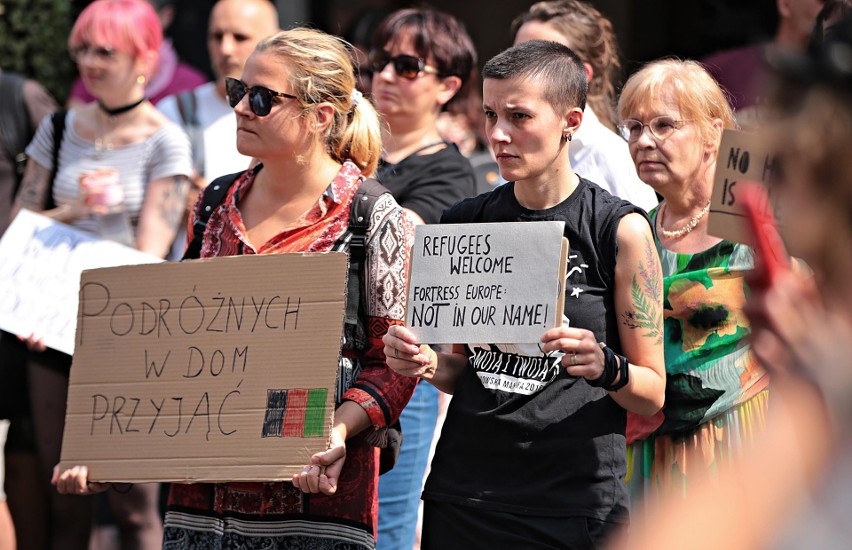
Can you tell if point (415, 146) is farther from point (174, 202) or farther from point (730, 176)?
point (730, 176)

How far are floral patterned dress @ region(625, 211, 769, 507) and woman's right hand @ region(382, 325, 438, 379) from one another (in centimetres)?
77

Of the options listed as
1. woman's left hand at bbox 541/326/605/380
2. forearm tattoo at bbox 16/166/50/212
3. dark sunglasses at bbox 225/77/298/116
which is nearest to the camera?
woman's left hand at bbox 541/326/605/380

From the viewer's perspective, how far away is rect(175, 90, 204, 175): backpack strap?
514cm

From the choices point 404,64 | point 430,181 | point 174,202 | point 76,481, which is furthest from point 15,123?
point 76,481

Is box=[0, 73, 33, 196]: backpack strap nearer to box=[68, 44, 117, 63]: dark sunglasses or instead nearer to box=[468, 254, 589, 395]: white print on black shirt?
box=[68, 44, 117, 63]: dark sunglasses

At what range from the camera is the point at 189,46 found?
9594 millimetres

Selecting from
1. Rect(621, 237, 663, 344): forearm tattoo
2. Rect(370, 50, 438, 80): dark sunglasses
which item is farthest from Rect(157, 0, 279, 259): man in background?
Rect(621, 237, 663, 344): forearm tattoo

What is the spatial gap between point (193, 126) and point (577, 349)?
2.90 m

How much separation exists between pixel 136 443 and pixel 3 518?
72.1 inches

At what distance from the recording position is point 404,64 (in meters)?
4.80

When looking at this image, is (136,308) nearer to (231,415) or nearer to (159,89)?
(231,415)

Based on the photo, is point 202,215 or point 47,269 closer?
point 202,215

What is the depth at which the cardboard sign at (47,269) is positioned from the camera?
4512mm

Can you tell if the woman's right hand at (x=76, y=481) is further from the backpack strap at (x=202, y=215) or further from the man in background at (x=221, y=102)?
the man in background at (x=221, y=102)
